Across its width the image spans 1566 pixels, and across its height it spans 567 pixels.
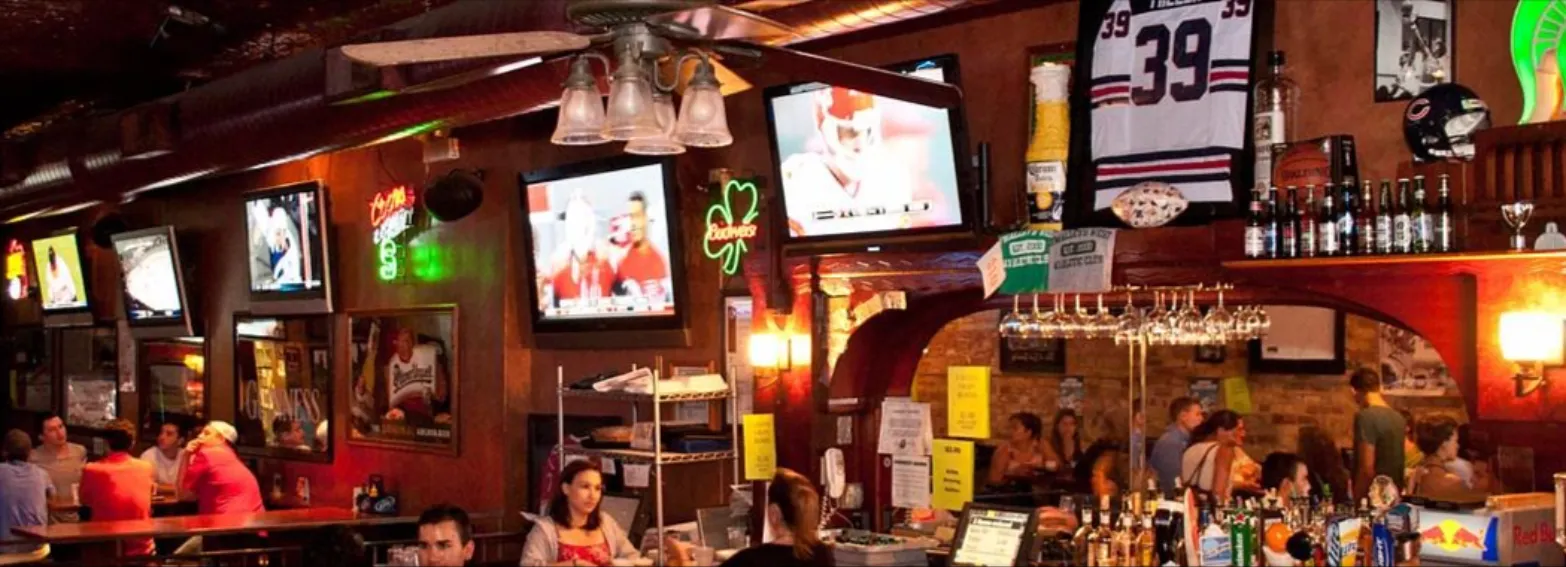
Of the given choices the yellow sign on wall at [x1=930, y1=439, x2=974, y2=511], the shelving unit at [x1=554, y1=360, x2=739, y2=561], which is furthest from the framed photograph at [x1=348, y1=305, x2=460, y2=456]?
the yellow sign on wall at [x1=930, y1=439, x2=974, y2=511]

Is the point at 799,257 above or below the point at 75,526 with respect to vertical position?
above

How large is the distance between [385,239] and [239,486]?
173 cm

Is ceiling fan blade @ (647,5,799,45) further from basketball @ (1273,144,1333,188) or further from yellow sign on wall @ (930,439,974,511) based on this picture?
yellow sign on wall @ (930,439,974,511)

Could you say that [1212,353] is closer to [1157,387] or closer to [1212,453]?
[1157,387]

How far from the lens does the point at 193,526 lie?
8852mm

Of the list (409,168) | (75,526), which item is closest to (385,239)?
(409,168)

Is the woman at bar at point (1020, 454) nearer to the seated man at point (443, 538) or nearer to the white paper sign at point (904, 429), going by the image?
the white paper sign at point (904, 429)

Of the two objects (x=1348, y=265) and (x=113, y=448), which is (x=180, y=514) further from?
(x=1348, y=265)

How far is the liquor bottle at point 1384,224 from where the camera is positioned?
5691mm

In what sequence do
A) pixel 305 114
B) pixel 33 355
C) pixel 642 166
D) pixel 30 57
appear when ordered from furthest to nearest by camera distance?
pixel 33 355 → pixel 30 57 → pixel 642 166 → pixel 305 114

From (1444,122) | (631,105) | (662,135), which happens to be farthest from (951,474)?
(631,105)

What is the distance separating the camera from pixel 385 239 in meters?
10.7

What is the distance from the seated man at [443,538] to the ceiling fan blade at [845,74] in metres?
2.48

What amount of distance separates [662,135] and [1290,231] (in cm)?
258
